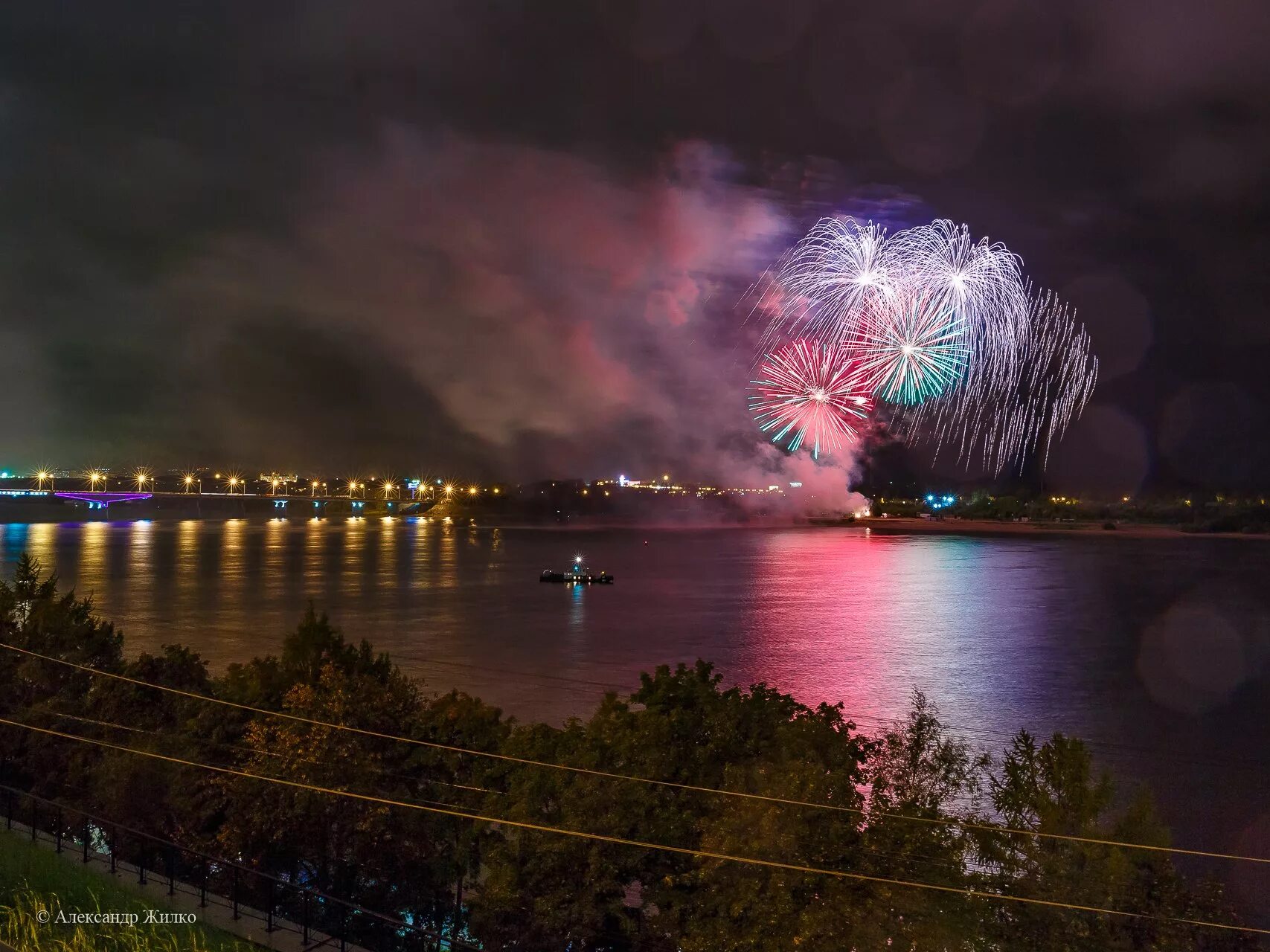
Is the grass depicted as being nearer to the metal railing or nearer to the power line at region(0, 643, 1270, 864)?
the metal railing

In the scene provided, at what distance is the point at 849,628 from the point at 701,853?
2494 cm

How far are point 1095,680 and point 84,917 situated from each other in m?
22.1

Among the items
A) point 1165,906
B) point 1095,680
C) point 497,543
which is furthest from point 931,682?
point 497,543

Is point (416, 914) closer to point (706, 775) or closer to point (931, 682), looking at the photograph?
point (706, 775)

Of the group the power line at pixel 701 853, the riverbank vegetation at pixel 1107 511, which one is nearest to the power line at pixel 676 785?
the power line at pixel 701 853

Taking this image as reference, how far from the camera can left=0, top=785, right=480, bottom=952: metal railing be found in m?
8.29

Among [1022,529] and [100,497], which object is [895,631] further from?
[100,497]

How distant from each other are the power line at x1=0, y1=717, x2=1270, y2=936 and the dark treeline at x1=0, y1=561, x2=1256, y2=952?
62 millimetres

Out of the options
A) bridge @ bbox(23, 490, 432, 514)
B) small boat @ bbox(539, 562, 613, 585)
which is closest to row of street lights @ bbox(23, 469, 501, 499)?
bridge @ bbox(23, 490, 432, 514)

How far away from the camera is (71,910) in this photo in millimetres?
8266

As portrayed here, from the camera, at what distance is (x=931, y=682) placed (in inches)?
→ 893

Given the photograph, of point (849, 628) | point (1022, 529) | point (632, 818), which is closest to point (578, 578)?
point (849, 628)

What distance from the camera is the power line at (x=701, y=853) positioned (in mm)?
6500

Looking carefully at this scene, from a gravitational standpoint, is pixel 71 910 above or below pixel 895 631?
above
